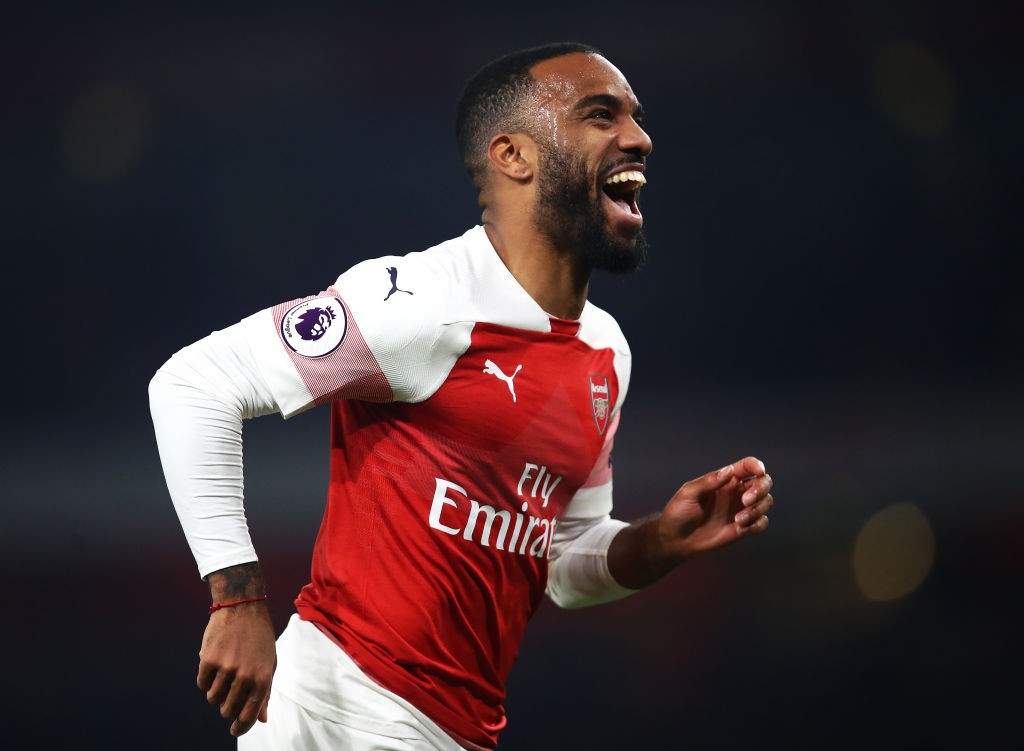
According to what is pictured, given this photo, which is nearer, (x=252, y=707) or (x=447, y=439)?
(x=252, y=707)

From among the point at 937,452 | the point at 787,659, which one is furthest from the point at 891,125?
the point at 787,659

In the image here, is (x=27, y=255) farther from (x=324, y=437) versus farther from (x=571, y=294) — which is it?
(x=571, y=294)

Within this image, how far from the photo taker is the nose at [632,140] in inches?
83.5

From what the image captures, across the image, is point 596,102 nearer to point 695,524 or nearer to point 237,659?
point 695,524

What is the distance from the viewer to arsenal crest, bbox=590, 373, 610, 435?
2.15 m

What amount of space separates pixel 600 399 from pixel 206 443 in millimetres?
772

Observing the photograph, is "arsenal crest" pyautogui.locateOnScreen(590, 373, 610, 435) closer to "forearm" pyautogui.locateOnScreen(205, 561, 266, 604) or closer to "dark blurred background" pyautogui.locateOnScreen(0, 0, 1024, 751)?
"forearm" pyautogui.locateOnScreen(205, 561, 266, 604)

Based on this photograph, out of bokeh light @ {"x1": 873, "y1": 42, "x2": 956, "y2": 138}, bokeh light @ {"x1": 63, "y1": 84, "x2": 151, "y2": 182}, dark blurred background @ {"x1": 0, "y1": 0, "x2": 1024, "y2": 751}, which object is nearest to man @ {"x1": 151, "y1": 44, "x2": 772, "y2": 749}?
dark blurred background @ {"x1": 0, "y1": 0, "x2": 1024, "y2": 751}

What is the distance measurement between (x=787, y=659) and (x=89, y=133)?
3244 mm

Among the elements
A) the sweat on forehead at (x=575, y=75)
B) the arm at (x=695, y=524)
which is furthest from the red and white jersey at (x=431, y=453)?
the sweat on forehead at (x=575, y=75)

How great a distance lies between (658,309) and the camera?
184 inches

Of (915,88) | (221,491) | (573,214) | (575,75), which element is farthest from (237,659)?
(915,88)

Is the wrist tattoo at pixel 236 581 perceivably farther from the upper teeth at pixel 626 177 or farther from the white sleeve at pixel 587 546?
the upper teeth at pixel 626 177

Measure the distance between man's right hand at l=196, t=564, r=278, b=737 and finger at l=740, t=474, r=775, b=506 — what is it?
856mm
